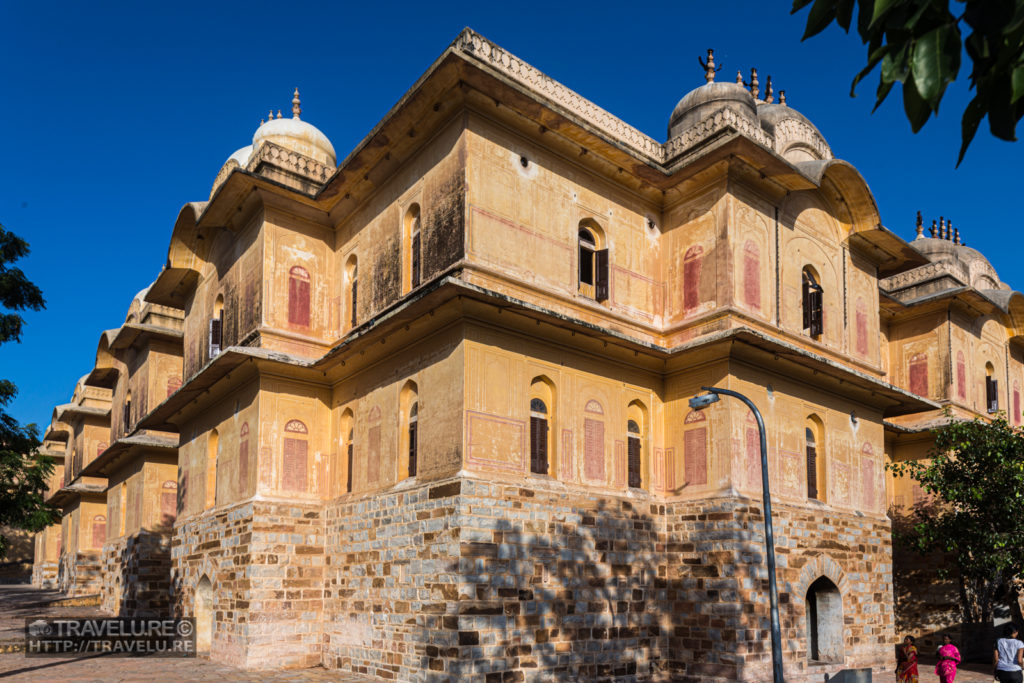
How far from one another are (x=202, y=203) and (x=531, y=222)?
28.7ft

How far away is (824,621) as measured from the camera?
15.8 m

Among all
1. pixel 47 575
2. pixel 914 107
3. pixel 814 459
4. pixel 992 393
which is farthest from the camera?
pixel 47 575

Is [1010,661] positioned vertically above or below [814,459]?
below

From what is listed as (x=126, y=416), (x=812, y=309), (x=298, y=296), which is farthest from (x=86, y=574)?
(x=812, y=309)

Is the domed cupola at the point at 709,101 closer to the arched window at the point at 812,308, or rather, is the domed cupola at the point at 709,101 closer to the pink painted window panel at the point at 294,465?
the arched window at the point at 812,308

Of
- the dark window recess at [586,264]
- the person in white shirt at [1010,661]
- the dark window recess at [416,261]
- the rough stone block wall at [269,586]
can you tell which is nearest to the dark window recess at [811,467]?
the person in white shirt at [1010,661]

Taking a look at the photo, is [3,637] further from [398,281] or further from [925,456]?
[925,456]

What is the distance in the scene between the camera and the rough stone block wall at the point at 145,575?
21.9 m

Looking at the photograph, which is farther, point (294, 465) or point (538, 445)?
point (294, 465)

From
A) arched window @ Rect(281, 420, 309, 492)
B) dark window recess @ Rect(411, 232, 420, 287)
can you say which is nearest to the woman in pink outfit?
dark window recess @ Rect(411, 232, 420, 287)

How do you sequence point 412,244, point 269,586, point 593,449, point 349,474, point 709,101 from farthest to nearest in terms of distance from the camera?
point 709,101 → point 349,474 → point 412,244 → point 269,586 → point 593,449

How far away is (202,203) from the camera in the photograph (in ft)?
62.2

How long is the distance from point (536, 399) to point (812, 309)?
6.53 m

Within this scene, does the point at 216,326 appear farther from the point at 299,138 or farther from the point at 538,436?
the point at 538,436
